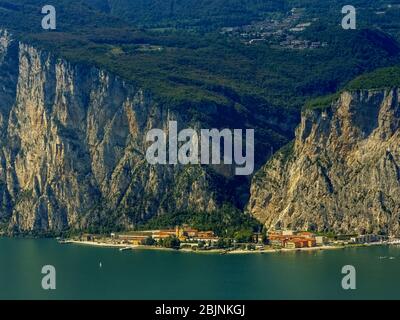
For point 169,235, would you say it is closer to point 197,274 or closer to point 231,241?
point 231,241

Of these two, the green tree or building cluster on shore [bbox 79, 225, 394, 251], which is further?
the green tree

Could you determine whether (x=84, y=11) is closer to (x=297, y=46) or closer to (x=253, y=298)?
(x=297, y=46)

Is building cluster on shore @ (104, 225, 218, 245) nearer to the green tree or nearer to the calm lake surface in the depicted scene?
the green tree

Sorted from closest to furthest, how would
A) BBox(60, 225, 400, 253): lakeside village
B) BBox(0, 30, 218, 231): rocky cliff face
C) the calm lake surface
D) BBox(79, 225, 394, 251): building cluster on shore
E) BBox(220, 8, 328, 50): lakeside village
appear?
the calm lake surface, BBox(60, 225, 400, 253): lakeside village, BBox(79, 225, 394, 251): building cluster on shore, BBox(0, 30, 218, 231): rocky cliff face, BBox(220, 8, 328, 50): lakeside village

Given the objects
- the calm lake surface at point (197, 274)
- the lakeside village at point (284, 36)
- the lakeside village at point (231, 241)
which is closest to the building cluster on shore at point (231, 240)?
the lakeside village at point (231, 241)

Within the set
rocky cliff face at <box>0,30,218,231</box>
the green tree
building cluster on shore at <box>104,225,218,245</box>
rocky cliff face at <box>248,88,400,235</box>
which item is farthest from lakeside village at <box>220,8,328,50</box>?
the green tree

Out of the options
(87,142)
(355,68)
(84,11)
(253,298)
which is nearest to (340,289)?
(253,298)

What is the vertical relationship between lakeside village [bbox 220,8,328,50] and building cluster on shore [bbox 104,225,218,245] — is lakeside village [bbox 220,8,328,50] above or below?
above
